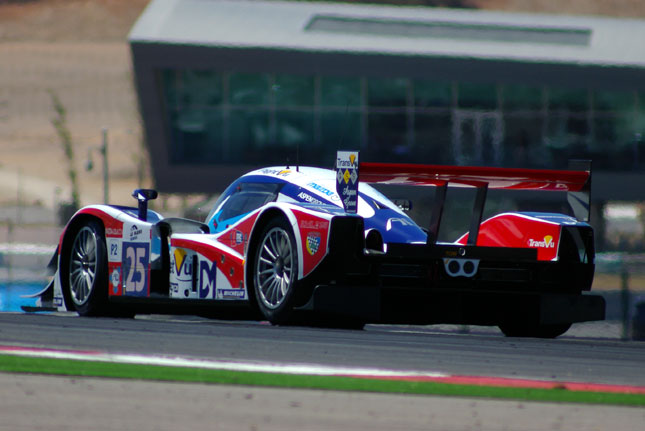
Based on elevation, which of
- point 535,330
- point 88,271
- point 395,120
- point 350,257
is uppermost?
point 395,120

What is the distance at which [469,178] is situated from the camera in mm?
9578

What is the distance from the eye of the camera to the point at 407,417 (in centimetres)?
575

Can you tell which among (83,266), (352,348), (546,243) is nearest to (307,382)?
(352,348)

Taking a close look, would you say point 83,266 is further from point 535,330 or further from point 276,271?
point 535,330

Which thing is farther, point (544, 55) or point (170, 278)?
point (544, 55)

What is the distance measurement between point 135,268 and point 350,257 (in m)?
2.59

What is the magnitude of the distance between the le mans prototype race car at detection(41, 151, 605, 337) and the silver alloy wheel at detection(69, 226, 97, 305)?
58 millimetres

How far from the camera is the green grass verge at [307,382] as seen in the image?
6516 millimetres

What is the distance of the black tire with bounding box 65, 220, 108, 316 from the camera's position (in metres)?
11.4

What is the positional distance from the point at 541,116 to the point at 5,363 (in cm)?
4157

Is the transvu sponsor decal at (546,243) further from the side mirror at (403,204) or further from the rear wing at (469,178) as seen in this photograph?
the side mirror at (403,204)

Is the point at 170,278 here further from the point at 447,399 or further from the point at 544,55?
the point at 544,55

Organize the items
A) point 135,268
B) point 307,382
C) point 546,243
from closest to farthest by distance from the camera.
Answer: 1. point 307,382
2. point 546,243
3. point 135,268

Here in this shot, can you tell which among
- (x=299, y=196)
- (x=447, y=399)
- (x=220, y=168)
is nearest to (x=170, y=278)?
(x=299, y=196)
